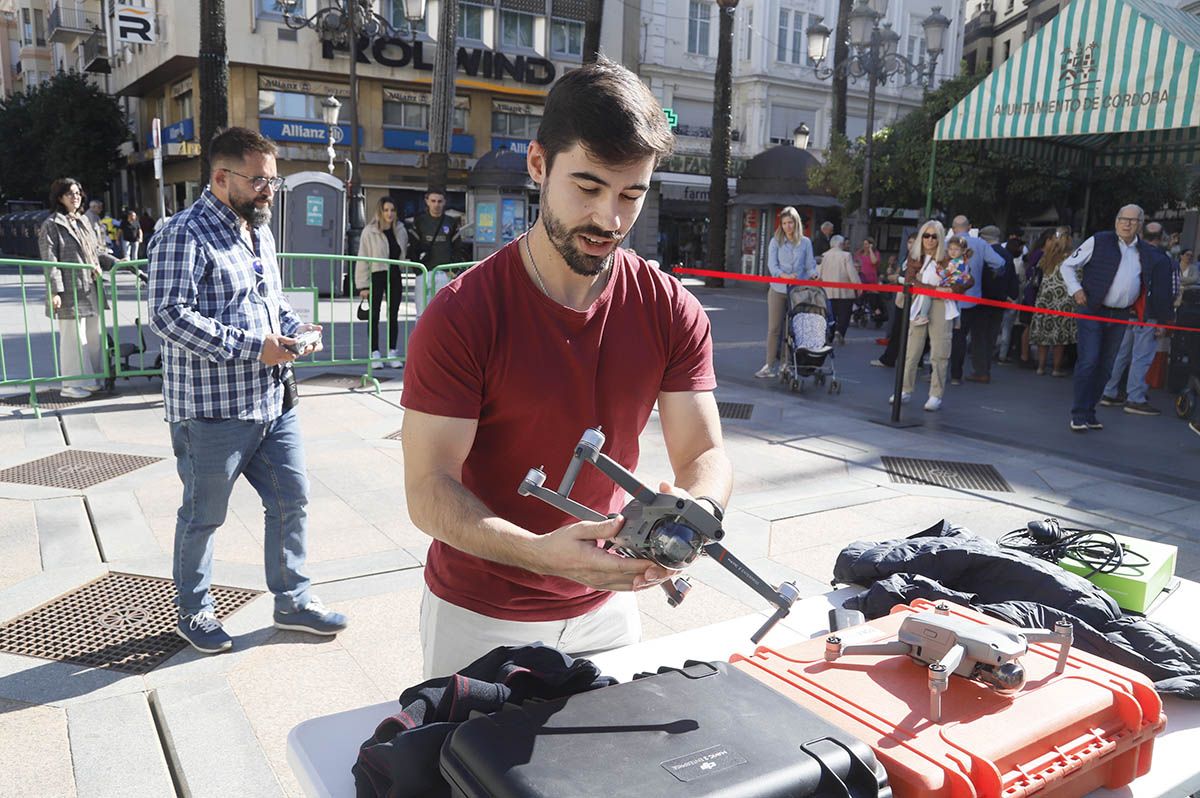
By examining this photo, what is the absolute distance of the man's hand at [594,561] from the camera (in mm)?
1435

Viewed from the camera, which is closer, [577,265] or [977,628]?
[977,628]

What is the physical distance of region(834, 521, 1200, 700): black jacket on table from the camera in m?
2.12

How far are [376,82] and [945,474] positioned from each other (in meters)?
30.3

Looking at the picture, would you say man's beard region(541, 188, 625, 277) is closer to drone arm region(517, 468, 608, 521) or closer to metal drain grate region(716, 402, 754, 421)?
drone arm region(517, 468, 608, 521)

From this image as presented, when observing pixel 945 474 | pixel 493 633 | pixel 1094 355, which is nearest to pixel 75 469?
pixel 493 633

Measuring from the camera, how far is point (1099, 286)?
28.0 feet

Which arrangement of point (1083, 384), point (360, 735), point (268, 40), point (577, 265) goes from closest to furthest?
1. point (360, 735)
2. point (577, 265)
3. point (1083, 384)
4. point (268, 40)

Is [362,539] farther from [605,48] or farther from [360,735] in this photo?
[605,48]

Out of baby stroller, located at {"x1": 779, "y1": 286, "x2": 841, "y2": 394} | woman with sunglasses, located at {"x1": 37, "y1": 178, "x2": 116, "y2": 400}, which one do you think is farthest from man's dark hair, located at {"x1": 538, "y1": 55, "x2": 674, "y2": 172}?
baby stroller, located at {"x1": 779, "y1": 286, "x2": 841, "y2": 394}

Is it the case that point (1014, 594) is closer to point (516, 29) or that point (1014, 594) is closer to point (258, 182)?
point (258, 182)

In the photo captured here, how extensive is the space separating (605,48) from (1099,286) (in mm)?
31481

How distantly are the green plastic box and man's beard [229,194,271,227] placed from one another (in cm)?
321

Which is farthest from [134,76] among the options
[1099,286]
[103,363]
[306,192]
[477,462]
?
[477,462]

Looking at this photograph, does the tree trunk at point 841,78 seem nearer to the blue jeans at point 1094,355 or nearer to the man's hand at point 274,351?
the blue jeans at point 1094,355
